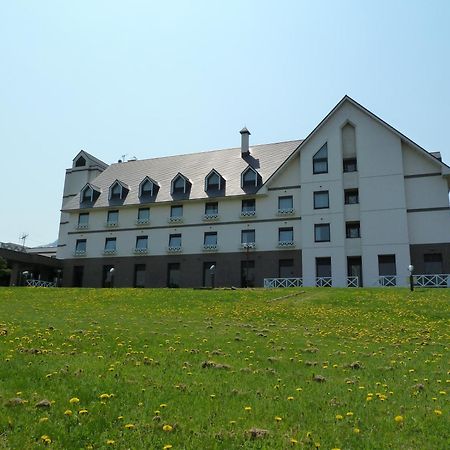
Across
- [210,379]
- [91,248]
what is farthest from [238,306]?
[91,248]

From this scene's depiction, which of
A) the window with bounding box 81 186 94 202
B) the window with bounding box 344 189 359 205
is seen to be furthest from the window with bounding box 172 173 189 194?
the window with bounding box 344 189 359 205

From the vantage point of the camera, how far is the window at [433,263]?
39594 mm

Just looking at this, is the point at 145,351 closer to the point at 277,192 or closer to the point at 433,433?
the point at 433,433

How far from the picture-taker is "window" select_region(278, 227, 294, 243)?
44691 millimetres

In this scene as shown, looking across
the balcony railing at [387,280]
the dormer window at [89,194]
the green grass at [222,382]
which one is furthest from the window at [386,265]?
the dormer window at [89,194]

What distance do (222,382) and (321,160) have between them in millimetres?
38168

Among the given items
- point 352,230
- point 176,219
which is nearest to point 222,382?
point 352,230

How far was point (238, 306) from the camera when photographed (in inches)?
954

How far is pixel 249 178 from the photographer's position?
4781 cm

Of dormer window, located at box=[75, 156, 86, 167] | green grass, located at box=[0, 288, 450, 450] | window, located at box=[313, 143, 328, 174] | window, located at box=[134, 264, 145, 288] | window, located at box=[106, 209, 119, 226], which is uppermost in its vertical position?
dormer window, located at box=[75, 156, 86, 167]

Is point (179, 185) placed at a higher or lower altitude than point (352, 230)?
higher

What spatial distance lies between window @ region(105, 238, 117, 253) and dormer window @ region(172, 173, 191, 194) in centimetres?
896

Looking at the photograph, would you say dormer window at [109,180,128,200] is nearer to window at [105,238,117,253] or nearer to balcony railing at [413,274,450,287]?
window at [105,238,117,253]

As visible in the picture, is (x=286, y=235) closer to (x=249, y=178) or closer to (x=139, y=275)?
(x=249, y=178)
